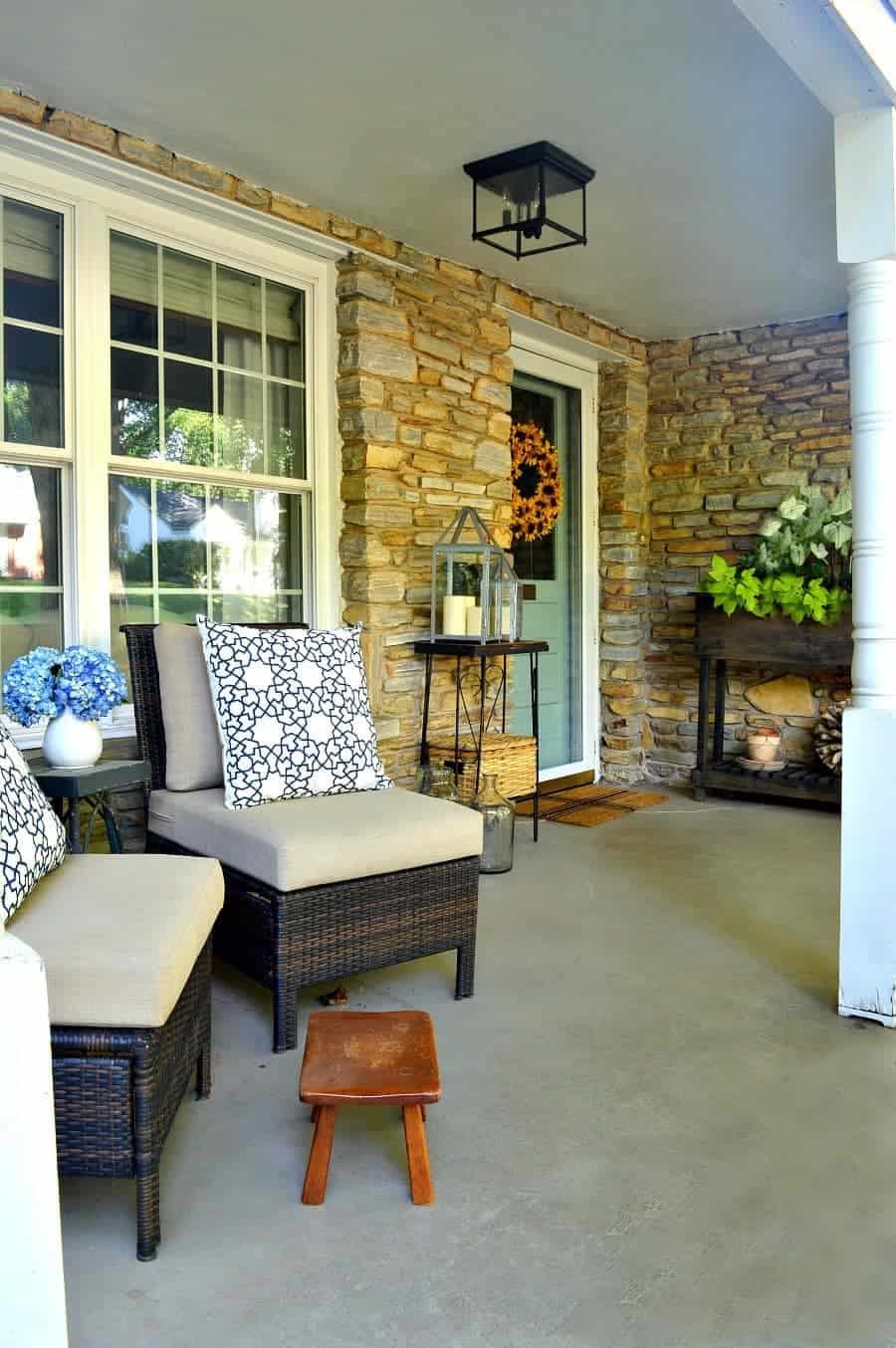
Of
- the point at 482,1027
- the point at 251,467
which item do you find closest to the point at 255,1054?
the point at 482,1027

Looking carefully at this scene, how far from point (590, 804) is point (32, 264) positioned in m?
3.46

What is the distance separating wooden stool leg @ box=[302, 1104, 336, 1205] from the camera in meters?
1.79

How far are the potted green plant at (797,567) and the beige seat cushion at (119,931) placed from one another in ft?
11.8

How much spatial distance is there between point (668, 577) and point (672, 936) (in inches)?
121

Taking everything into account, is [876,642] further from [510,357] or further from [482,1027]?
[510,357]

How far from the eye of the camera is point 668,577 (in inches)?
233

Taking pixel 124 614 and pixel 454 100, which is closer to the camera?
pixel 454 100

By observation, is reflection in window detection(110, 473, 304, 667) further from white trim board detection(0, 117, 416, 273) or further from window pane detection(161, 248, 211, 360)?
white trim board detection(0, 117, 416, 273)

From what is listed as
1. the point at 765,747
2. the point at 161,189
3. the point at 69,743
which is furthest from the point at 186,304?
the point at 765,747

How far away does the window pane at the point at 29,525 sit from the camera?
3.16 m

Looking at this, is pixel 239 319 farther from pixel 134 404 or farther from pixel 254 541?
pixel 254 541

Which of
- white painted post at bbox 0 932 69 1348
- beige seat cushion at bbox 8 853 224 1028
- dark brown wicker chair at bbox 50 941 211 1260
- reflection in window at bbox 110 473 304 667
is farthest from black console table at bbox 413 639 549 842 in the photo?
white painted post at bbox 0 932 69 1348

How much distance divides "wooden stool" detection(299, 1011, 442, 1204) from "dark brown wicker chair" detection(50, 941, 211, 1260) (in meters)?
0.26

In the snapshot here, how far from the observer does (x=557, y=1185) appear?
6.11ft
